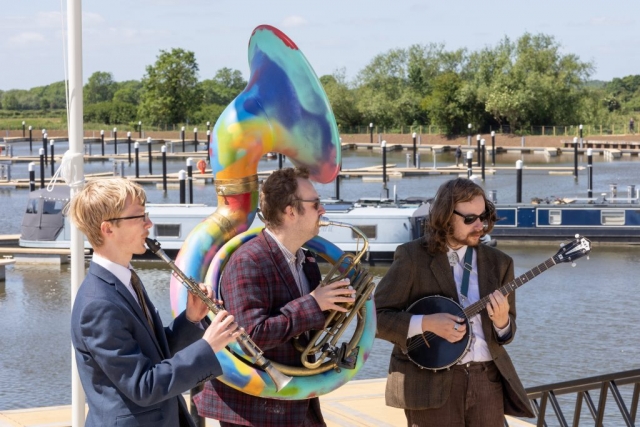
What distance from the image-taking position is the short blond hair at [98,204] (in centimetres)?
342

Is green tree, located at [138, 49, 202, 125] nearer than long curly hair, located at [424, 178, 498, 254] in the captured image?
No

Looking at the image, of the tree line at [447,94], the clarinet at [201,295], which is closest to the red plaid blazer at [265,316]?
the clarinet at [201,295]

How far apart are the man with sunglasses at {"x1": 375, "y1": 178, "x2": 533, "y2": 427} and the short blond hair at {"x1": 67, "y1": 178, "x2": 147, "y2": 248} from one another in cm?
157

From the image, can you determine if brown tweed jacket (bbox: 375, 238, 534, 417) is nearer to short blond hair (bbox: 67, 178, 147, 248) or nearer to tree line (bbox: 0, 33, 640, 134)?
short blond hair (bbox: 67, 178, 147, 248)

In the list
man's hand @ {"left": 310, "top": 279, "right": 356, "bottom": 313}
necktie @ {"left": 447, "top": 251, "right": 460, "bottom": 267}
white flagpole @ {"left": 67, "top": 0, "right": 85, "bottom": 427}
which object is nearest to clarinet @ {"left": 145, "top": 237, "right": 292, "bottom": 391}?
man's hand @ {"left": 310, "top": 279, "right": 356, "bottom": 313}

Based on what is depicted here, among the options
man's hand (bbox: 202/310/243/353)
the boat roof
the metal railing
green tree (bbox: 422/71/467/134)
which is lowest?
the boat roof

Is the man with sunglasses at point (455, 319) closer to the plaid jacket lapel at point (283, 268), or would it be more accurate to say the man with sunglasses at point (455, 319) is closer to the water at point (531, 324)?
the plaid jacket lapel at point (283, 268)

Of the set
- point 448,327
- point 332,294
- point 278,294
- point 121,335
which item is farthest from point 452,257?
point 121,335

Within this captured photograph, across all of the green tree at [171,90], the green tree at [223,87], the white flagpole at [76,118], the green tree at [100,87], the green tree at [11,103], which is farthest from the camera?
the green tree at [11,103]

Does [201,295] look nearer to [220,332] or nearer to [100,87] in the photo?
[220,332]

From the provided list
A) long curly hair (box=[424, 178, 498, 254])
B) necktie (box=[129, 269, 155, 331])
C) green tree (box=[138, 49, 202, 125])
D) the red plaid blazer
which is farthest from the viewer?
green tree (box=[138, 49, 202, 125])

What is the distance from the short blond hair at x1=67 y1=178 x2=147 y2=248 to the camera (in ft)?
11.2

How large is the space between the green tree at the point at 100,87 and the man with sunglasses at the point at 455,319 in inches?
4931

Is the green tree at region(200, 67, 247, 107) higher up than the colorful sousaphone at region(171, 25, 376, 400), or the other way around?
the green tree at region(200, 67, 247, 107)
